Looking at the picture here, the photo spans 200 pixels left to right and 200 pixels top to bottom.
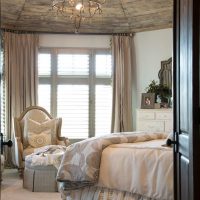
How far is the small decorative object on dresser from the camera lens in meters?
6.47

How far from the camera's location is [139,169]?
3281mm

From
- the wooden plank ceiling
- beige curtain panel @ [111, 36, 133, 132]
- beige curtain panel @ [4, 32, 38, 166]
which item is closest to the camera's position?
the wooden plank ceiling

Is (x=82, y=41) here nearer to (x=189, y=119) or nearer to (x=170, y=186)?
(x=170, y=186)

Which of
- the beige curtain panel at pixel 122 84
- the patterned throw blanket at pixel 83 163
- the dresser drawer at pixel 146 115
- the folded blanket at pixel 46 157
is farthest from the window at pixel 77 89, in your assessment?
the patterned throw blanket at pixel 83 163

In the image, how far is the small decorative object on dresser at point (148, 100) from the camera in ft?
21.2

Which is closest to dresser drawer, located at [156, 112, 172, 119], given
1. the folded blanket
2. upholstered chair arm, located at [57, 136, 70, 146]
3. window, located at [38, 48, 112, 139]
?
window, located at [38, 48, 112, 139]

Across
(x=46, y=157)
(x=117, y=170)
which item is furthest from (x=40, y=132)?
(x=117, y=170)

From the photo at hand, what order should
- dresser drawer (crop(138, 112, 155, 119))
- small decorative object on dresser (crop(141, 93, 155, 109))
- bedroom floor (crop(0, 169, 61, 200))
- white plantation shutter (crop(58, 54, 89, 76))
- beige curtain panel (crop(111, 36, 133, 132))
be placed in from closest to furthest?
bedroom floor (crop(0, 169, 61, 200)) → dresser drawer (crop(138, 112, 155, 119)) → small decorative object on dresser (crop(141, 93, 155, 109)) → beige curtain panel (crop(111, 36, 133, 132)) → white plantation shutter (crop(58, 54, 89, 76))

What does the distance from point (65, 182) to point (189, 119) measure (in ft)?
7.15

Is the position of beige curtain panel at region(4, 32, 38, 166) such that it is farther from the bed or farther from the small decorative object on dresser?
the bed

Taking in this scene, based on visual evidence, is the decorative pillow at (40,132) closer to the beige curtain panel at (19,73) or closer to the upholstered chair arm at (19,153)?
the upholstered chair arm at (19,153)

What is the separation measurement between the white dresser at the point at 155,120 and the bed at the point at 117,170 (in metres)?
2.17

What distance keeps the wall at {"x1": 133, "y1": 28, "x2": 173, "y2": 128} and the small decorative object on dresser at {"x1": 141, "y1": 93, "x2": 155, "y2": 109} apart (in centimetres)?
43

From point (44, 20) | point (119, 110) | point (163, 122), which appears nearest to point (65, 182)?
point (163, 122)
